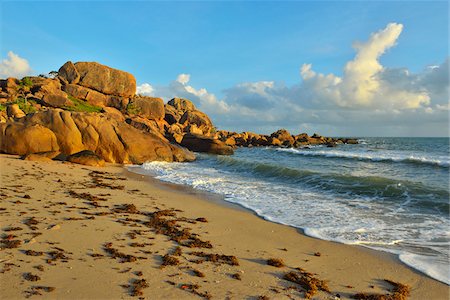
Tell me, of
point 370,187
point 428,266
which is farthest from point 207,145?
point 428,266

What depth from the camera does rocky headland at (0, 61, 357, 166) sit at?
Answer: 749 inches

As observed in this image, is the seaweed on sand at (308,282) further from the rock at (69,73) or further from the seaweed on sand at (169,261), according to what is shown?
the rock at (69,73)

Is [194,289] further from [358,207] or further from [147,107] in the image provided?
[147,107]

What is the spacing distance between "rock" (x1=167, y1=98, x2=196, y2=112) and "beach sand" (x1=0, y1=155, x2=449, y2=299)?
2661 inches

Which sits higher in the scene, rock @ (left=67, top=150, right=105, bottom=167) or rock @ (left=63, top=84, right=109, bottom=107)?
rock @ (left=63, top=84, right=109, bottom=107)

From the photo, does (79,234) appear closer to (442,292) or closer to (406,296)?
(406,296)

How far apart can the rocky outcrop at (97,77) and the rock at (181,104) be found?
20639mm

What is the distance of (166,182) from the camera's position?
14906 mm

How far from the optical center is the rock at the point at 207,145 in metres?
36.6

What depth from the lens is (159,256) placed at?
5.42m

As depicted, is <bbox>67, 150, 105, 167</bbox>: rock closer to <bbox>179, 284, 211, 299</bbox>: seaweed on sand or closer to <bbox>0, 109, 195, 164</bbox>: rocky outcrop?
<bbox>0, 109, 195, 164</bbox>: rocky outcrop

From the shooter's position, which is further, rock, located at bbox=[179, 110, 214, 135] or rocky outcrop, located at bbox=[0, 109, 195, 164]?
rock, located at bbox=[179, 110, 214, 135]

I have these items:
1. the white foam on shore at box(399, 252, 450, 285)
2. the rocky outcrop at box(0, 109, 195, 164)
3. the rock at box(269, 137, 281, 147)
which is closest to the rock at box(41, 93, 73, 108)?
the rocky outcrop at box(0, 109, 195, 164)

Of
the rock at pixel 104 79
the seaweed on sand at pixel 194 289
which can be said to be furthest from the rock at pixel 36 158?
the rock at pixel 104 79
